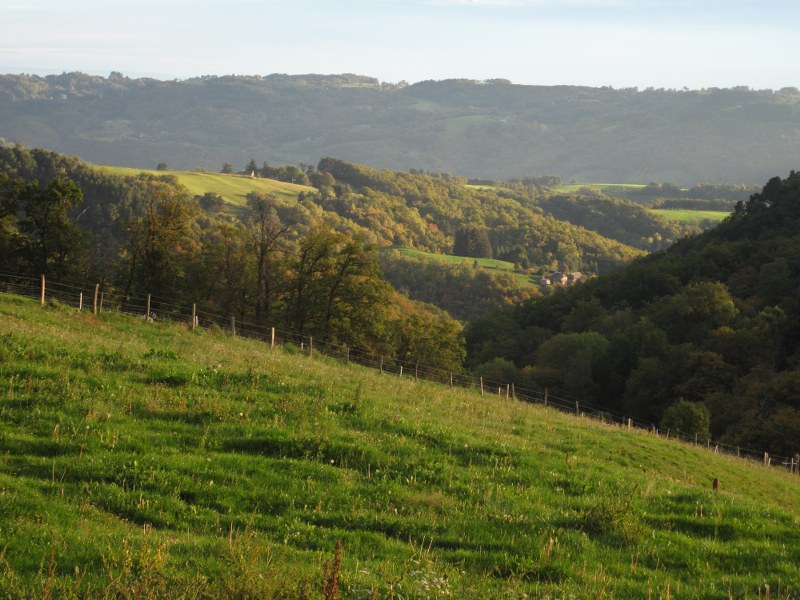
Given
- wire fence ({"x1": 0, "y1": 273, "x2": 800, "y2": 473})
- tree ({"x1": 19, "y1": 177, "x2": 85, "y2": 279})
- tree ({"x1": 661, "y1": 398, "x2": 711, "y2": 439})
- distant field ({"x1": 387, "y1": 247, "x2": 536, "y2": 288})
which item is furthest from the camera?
distant field ({"x1": 387, "y1": 247, "x2": 536, "y2": 288})

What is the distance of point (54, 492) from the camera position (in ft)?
32.1

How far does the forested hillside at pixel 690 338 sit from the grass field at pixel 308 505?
112 ft

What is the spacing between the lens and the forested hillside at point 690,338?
180 ft

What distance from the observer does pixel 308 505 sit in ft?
34.9

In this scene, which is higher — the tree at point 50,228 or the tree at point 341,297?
the tree at point 50,228

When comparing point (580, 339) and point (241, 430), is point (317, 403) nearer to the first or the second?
point (241, 430)

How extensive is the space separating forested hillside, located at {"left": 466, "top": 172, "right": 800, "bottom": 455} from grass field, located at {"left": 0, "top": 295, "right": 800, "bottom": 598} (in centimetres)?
3410

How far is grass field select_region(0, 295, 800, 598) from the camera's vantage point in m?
7.73

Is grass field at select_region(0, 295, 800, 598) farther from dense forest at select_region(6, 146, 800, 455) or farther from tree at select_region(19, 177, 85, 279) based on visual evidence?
tree at select_region(19, 177, 85, 279)

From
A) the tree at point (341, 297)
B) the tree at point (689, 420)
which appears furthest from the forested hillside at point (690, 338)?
the tree at point (341, 297)

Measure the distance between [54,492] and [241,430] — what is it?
181 inches

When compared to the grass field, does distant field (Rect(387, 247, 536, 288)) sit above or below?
below

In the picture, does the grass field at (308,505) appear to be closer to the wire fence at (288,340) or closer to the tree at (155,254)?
the wire fence at (288,340)

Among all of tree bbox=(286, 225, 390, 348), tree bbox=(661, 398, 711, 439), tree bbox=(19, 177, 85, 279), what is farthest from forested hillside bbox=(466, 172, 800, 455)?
tree bbox=(19, 177, 85, 279)
